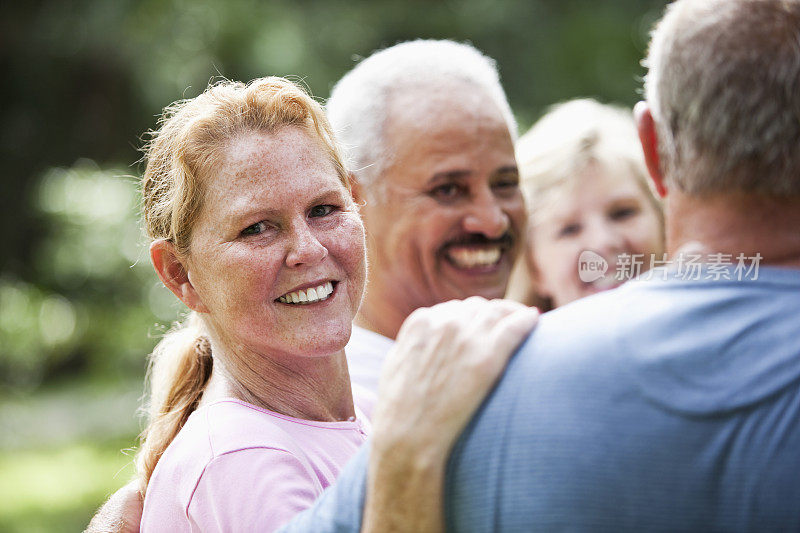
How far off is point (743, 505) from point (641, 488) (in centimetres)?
14

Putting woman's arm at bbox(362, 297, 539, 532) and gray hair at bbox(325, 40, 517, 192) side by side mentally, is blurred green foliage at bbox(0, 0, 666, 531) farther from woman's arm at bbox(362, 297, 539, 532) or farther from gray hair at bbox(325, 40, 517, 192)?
woman's arm at bbox(362, 297, 539, 532)

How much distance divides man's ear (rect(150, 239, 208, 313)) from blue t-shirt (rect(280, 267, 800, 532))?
2.91 feet

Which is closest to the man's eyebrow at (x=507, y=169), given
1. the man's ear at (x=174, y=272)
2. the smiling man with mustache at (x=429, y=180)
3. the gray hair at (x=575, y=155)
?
the smiling man with mustache at (x=429, y=180)

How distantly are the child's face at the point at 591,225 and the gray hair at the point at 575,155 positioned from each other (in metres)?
0.02

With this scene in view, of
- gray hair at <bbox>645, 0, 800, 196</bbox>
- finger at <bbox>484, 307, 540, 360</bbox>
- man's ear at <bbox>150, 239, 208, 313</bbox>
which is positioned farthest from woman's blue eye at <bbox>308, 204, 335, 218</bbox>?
gray hair at <bbox>645, 0, 800, 196</bbox>

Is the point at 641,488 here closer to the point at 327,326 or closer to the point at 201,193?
the point at 327,326

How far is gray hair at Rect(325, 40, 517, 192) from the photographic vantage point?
118 inches

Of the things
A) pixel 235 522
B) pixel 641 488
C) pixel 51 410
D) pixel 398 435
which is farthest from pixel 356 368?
pixel 51 410

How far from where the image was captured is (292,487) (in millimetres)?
1658

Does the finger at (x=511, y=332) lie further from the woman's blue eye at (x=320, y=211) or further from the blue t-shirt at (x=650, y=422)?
the woman's blue eye at (x=320, y=211)

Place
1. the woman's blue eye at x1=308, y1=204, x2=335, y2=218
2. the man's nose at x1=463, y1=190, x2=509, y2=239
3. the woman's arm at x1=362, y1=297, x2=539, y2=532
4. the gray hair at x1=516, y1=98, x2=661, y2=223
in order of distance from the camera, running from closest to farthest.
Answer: the woman's arm at x1=362, y1=297, x2=539, y2=532
the woman's blue eye at x1=308, y1=204, x2=335, y2=218
the man's nose at x1=463, y1=190, x2=509, y2=239
the gray hair at x1=516, y1=98, x2=661, y2=223

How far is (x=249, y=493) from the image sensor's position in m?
1.63

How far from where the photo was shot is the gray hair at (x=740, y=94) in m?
1.35

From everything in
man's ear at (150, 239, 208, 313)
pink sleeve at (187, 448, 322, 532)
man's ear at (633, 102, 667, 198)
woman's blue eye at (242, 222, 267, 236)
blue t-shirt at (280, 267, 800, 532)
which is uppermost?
man's ear at (633, 102, 667, 198)
